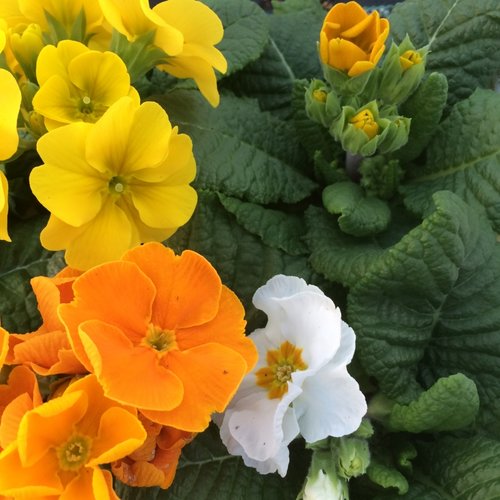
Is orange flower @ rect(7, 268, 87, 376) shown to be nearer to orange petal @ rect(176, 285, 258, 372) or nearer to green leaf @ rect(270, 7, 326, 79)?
Result: orange petal @ rect(176, 285, 258, 372)

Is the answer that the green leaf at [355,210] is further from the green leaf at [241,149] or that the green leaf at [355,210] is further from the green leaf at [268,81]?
the green leaf at [268,81]

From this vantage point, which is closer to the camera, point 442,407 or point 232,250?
point 442,407

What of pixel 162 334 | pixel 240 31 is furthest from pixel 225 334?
pixel 240 31

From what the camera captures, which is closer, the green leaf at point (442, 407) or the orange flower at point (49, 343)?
the orange flower at point (49, 343)

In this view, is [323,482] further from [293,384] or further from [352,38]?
[352,38]

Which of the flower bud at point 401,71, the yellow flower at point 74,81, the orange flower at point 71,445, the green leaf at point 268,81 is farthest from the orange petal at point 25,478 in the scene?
the green leaf at point 268,81

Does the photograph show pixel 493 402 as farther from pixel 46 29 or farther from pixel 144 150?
pixel 46 29

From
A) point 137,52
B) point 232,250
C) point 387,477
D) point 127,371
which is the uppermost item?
point 137,52
